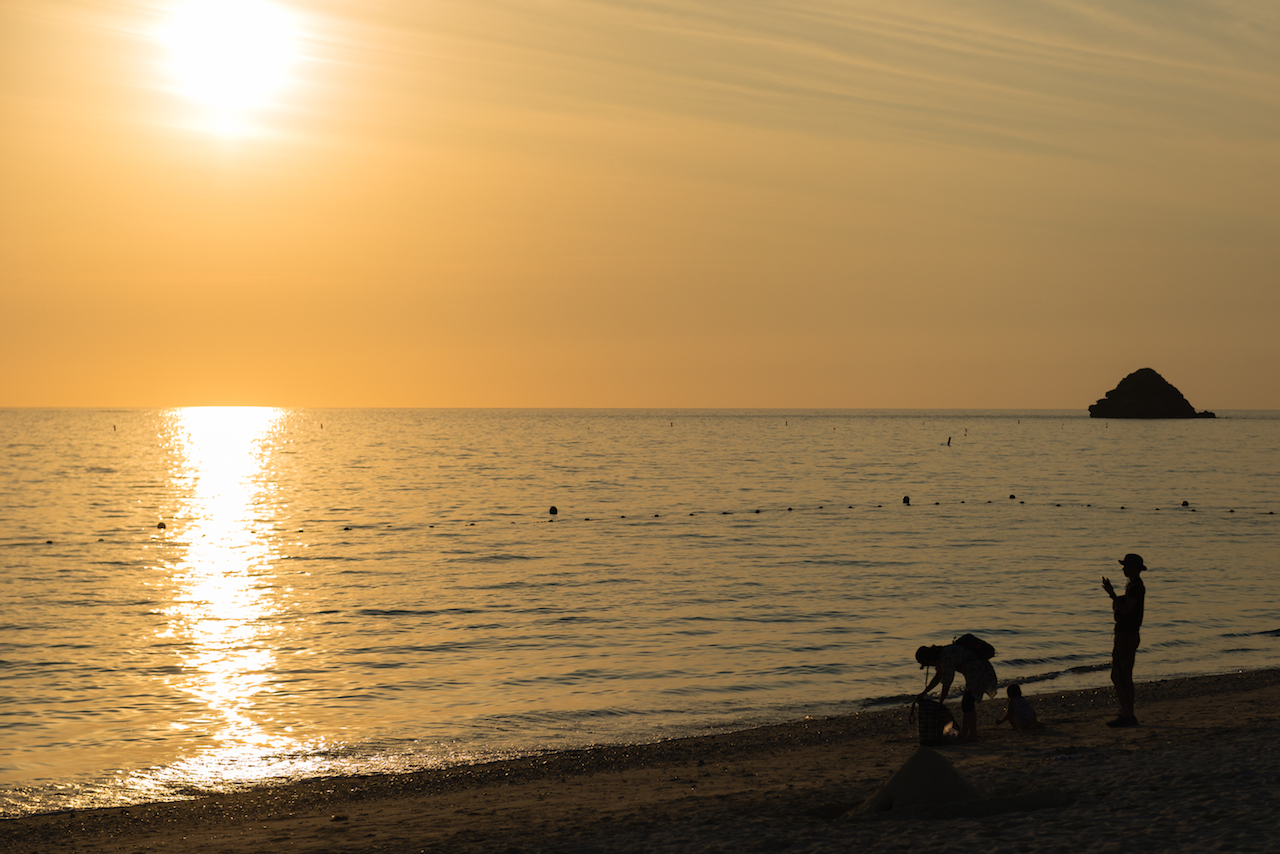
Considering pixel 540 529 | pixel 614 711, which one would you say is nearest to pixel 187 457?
pixel 540 529

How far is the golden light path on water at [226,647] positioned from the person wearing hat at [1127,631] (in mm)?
11421

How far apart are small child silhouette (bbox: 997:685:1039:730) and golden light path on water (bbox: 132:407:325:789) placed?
1015 cm

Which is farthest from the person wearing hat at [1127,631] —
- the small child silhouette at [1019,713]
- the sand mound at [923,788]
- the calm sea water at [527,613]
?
the calm sea water at [527,613]

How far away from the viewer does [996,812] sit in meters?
10.3

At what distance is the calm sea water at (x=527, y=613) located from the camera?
677 inches

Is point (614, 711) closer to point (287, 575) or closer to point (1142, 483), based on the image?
point (287, 575)

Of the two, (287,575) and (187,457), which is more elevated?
(187,457)

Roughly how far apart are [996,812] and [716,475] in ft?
270

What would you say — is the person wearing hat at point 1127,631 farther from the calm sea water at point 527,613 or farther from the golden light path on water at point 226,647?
the golden light path on water at point 226,647

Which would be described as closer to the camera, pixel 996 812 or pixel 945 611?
pixel 996 812

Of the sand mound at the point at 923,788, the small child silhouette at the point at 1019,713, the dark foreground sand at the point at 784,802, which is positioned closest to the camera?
the dark foreground sand at the point at 784,802

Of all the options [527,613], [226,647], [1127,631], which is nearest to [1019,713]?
[1127,631]

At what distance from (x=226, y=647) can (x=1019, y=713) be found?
57.4 feet

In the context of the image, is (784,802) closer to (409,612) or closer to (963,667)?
(963,667)
